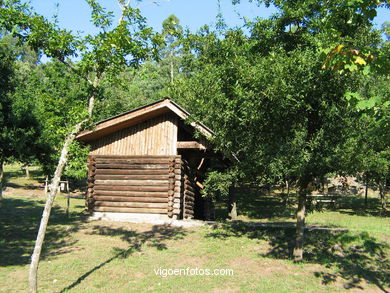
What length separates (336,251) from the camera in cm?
1226

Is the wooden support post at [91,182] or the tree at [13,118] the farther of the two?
the wooden support post at [91,182]

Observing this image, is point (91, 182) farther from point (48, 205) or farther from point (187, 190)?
point (48, 205)

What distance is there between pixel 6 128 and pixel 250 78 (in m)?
14.0

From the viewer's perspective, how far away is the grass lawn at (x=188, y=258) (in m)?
8.64

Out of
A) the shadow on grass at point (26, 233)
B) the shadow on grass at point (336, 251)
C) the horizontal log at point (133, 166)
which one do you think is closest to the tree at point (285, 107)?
the shadow on grass at point (336, 251)

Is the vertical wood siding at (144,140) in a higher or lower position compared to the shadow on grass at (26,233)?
higher

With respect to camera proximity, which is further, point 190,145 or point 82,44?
point 190,145

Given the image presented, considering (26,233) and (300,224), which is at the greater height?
(300,224)

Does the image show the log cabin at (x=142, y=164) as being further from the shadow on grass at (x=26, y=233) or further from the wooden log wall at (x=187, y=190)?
the shadow on grass at (x=26, y=233)

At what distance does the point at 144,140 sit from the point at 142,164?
119cm

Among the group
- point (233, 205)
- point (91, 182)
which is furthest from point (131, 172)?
point (233, 205)

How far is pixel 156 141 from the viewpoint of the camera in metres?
16.5

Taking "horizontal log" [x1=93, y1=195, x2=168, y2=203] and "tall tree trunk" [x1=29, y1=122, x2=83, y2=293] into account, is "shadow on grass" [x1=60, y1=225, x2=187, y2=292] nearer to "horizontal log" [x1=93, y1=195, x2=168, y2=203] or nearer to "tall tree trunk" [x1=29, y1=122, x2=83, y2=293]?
"horizontal log" [x1=93, y1=195, x2=168, y2=203]

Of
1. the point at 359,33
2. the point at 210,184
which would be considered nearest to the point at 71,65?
the point at 359,33
